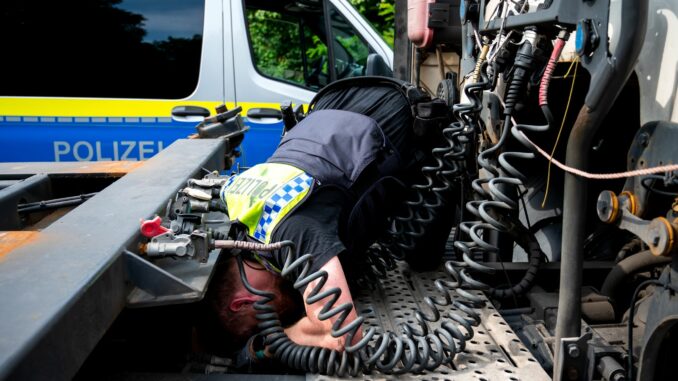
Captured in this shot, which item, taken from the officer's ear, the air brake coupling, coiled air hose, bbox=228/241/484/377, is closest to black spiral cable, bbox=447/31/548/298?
coiled air hose, bbox=228/241/484/377

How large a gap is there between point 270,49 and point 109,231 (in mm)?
3491

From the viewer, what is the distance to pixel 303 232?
6.58 ft

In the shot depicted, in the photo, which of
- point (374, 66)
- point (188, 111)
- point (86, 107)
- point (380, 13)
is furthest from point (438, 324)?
point (380, 13)

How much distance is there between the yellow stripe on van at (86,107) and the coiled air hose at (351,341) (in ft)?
9.19

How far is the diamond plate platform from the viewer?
5.82 ft

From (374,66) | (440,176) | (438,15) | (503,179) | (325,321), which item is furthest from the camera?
(374,66)

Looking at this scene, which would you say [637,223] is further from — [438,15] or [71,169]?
[71,169]

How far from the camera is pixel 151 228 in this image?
5.30ft

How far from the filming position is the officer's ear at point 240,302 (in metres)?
2.10

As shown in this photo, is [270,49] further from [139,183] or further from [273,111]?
[139,183]

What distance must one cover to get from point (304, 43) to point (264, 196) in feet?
9.93

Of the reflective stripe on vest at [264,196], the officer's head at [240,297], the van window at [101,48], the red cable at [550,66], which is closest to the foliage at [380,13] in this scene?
the van window at [101,48]

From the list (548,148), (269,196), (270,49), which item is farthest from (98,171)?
(270,49)

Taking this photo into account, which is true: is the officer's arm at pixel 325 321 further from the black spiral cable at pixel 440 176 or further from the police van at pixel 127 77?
the police van at pixel 127 77
